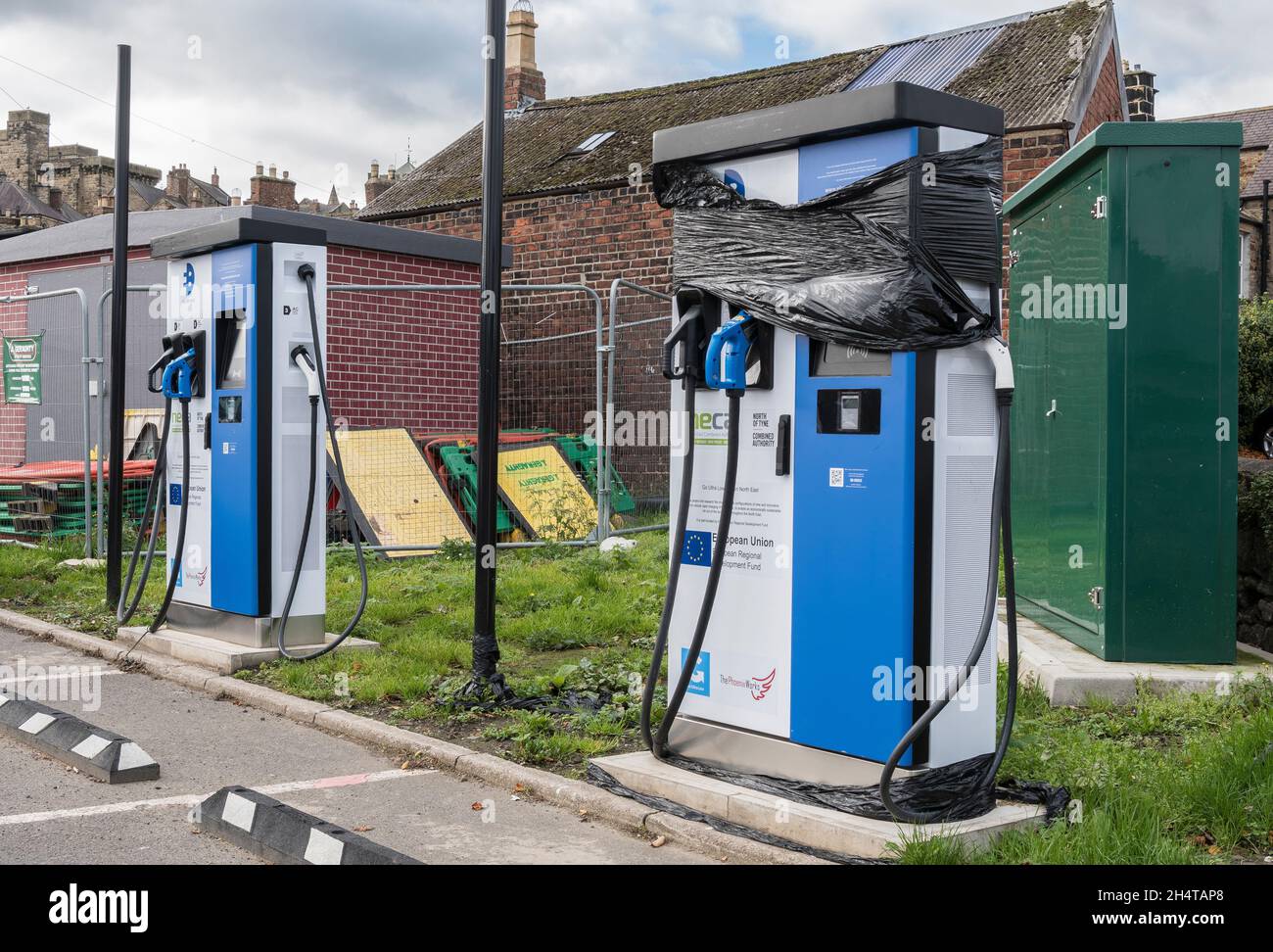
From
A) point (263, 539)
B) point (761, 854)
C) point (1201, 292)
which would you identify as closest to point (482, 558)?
point (263, 539)

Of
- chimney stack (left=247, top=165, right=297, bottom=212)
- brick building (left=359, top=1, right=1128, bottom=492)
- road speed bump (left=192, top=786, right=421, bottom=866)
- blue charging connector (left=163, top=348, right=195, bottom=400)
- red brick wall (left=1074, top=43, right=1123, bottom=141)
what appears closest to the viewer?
road speed bump (left=192, top=786, right=421, bottom=866)

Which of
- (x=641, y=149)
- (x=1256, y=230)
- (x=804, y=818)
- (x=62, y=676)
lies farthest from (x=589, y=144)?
(x=1256, y=230)

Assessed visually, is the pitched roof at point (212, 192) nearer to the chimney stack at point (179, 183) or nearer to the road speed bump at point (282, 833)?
the chimney stack at point (179, 183)

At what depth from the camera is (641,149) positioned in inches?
761

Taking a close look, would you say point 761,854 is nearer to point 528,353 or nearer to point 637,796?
point 637,796

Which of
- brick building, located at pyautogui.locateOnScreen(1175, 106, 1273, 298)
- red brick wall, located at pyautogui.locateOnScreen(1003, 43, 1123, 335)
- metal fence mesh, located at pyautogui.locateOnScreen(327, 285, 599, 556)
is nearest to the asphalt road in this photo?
metal fence mesh, located at pyautogui.locateOnScreen(327, 285, 599, 556)

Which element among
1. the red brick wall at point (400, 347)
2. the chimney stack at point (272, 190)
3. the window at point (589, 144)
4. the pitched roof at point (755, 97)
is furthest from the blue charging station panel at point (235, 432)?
the chimney stack at point (272, 190)

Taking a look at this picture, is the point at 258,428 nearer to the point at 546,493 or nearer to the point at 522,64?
the point at 546,493

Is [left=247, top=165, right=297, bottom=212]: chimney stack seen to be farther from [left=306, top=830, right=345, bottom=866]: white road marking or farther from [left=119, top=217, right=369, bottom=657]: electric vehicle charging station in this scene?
[left=306, top=830, right=345, bottom=866]: white road marking

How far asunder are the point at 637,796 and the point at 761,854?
0.70 meters

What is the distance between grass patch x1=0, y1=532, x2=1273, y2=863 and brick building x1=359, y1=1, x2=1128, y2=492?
604 cm

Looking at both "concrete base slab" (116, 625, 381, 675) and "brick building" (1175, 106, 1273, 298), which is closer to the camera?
"concrete base slab" (116, 625, 381, 675)

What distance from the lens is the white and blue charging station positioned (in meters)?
7.43
